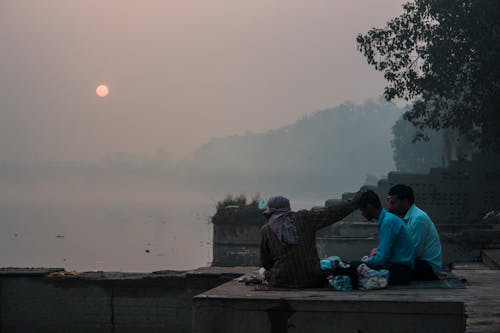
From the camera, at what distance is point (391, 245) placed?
7.61m

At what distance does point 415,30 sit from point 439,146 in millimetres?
47653

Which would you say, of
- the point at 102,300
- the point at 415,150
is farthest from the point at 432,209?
the point at 415,150

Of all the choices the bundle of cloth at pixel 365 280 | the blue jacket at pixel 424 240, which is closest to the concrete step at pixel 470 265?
the blue jacket at pixel 424 240

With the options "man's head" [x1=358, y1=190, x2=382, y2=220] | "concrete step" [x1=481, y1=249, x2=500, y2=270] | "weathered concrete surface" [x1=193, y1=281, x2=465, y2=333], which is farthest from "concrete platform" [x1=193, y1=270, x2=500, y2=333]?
"concrete step" [x1=481, y1=249, x2=500, y2=270]

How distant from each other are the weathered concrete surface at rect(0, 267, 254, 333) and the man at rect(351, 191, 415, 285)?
256 centimetres

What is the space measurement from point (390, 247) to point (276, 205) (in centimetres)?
119

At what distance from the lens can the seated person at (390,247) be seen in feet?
24.6

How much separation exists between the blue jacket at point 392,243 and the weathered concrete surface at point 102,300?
257cm

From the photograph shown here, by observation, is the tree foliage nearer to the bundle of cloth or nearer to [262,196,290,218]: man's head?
[262,196,290,218]: man's head

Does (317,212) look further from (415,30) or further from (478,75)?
(415,30)

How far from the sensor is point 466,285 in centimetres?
800

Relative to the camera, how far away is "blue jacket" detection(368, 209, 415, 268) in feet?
24.6

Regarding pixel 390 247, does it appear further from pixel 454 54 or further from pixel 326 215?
pixel 454 54

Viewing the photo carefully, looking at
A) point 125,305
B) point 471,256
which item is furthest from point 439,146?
point 125,305
